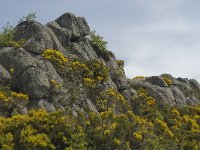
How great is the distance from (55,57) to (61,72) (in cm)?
118

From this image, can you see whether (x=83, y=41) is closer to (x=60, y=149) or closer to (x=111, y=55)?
(x=111, y=55)

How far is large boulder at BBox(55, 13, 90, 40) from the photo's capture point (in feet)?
128

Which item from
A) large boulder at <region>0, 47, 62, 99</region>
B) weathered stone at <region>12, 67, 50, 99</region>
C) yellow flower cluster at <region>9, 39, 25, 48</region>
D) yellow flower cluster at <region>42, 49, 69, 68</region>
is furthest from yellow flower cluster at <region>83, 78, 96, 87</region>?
yellow flower cluster at <region>9, 39, 25, 48</region>

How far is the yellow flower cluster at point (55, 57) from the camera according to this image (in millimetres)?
30786

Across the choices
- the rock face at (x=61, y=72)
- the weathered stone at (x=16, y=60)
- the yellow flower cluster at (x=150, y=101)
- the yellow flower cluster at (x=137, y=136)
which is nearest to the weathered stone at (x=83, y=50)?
the rock face at (x=61, y=72)

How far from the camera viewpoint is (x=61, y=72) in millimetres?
31203

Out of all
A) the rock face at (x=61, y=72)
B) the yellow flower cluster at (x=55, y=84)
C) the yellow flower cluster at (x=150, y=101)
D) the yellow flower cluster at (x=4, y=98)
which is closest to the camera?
the yellow flower cluster at (x=4, y=98)

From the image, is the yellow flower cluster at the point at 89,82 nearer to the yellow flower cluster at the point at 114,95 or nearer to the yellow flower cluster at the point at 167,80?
the yellow flower cluster at the point at 114,95

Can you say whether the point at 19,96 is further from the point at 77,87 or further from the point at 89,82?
the point at 89,82

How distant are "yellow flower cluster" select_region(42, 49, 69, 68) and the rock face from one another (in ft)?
1.13

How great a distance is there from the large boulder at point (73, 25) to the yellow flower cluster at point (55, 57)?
23.4 feet

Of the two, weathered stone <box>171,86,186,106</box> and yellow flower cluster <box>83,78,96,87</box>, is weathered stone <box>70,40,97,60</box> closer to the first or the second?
yellow flower cluster <box>83,78,96,87</box>

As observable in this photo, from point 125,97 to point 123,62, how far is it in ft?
24.0

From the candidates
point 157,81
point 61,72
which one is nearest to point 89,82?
point 61,72
